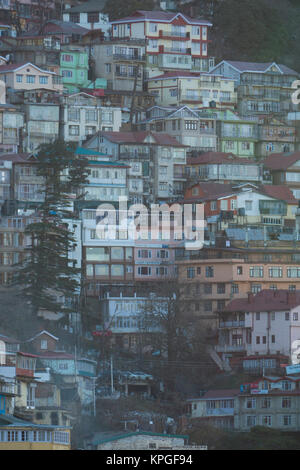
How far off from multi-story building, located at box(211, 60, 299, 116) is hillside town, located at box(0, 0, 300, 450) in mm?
125

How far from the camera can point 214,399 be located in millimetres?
77375

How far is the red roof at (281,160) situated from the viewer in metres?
107

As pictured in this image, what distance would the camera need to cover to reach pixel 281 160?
108 metres

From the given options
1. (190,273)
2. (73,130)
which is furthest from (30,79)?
(190,273)

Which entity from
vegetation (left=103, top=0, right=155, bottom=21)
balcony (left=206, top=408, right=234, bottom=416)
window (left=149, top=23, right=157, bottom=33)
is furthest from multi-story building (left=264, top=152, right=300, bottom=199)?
balcony (left=206, top=408, right=234, bottom=416)

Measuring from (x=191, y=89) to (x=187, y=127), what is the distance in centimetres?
672

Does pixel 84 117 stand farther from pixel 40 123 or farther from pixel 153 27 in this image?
pixel 153 27

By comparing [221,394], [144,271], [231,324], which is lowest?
[221,394]

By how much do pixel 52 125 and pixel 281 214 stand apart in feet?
51.1

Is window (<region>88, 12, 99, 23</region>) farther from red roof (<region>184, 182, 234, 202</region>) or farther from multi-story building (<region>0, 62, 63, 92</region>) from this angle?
red roof (<region>184, 182, 234, 202</region>)

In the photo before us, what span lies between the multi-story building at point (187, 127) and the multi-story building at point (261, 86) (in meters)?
7.00

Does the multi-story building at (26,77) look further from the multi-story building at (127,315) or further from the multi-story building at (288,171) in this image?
the multi-story building at (127,315)

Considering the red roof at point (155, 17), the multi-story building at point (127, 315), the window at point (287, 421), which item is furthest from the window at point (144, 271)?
the red roof at point (155, 17)
